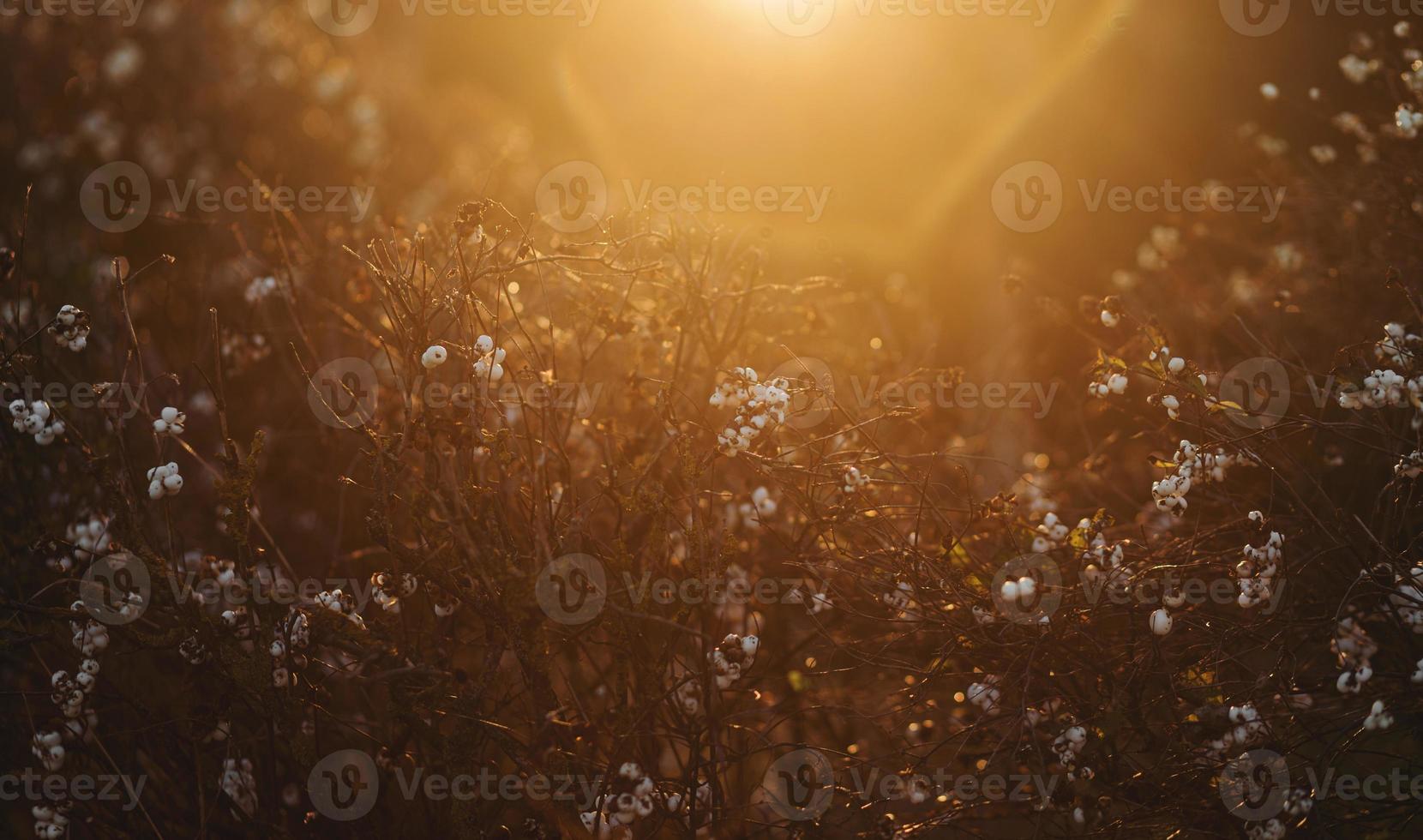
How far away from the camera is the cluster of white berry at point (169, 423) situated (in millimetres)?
2971

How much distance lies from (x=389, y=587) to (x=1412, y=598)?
9.70 feet

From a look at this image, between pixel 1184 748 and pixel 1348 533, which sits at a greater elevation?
pixel 1348 533

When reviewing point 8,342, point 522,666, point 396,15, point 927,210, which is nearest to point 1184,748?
point 522,666

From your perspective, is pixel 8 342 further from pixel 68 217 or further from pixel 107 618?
pixel 68 217

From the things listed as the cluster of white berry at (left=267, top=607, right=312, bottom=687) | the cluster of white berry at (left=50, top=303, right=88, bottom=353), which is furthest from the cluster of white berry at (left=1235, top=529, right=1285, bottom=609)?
the cluster of white berry at (left=50, top=303, right=88, bottom=353)

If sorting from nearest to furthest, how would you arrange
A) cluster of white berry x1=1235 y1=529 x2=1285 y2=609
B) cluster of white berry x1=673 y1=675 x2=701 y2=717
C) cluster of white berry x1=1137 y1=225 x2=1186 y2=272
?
1. cluster of white berry x1=1235 y1=529 x2=1285 y2=609
2. cluster of white berry x1=673 y1=675 x2=701 y2=717
3. cluster of white berry x1=1137 y1=225 x2=1186 y2=272

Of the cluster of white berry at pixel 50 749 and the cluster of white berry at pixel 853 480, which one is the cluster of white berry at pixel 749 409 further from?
the cluster of white berry at pixel 50 749

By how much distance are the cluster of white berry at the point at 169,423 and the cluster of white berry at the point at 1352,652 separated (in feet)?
11.1

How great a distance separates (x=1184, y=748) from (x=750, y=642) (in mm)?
1286

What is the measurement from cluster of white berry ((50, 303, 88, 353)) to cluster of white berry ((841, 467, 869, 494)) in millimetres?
2367

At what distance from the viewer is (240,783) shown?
3.51 metres

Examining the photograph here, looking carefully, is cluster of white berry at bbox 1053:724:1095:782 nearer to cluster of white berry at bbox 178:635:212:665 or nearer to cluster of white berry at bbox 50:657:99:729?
cluster of white berry at bbox 178:635:212:665

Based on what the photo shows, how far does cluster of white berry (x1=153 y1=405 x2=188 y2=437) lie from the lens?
297cm

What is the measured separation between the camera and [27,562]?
437 centimetres
